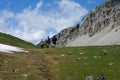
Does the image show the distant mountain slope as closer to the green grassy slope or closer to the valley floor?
the green grassy slope

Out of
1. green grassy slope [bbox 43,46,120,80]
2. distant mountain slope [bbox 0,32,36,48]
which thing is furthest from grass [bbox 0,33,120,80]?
distant mountain slope [bbox 0,32,36,48]

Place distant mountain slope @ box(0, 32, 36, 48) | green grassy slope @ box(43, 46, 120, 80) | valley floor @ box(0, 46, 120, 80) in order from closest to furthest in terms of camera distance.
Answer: valley floor @ box(0, 46, 120, 80)
green grassy slope @ box(43, 46, 120, 80)
distant mountain slope @ box(0, 32, 36, 48)

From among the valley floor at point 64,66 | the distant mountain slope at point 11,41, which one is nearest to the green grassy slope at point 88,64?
the valley floor at point 64,66

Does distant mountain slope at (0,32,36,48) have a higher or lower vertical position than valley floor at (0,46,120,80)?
higher

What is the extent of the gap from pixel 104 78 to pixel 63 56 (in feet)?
59.9

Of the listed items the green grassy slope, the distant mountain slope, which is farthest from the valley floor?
the distant mountain slope

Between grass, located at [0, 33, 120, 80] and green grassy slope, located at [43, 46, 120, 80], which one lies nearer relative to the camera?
grass, located at [0, 33, 120, 80]

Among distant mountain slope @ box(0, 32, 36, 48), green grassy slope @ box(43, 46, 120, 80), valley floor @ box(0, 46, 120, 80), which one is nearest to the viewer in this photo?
valley floor @ box(0, 46, 120, 80)

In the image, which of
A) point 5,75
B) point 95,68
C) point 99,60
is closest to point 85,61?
point 99,60

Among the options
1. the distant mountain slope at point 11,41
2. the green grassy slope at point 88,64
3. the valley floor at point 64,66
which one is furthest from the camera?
the distant mountain slope at point 11,41

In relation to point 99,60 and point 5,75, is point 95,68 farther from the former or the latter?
point 5,75

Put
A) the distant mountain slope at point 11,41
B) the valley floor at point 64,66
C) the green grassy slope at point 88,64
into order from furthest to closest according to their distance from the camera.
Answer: the distant mountain slope at point 11,41, the green grassy slope at point 88,64, the valley floor at point 64,66

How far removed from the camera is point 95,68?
47.4 metres

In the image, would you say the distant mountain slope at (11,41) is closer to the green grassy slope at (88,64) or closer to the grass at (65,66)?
the green grassy slope at (88,64)
